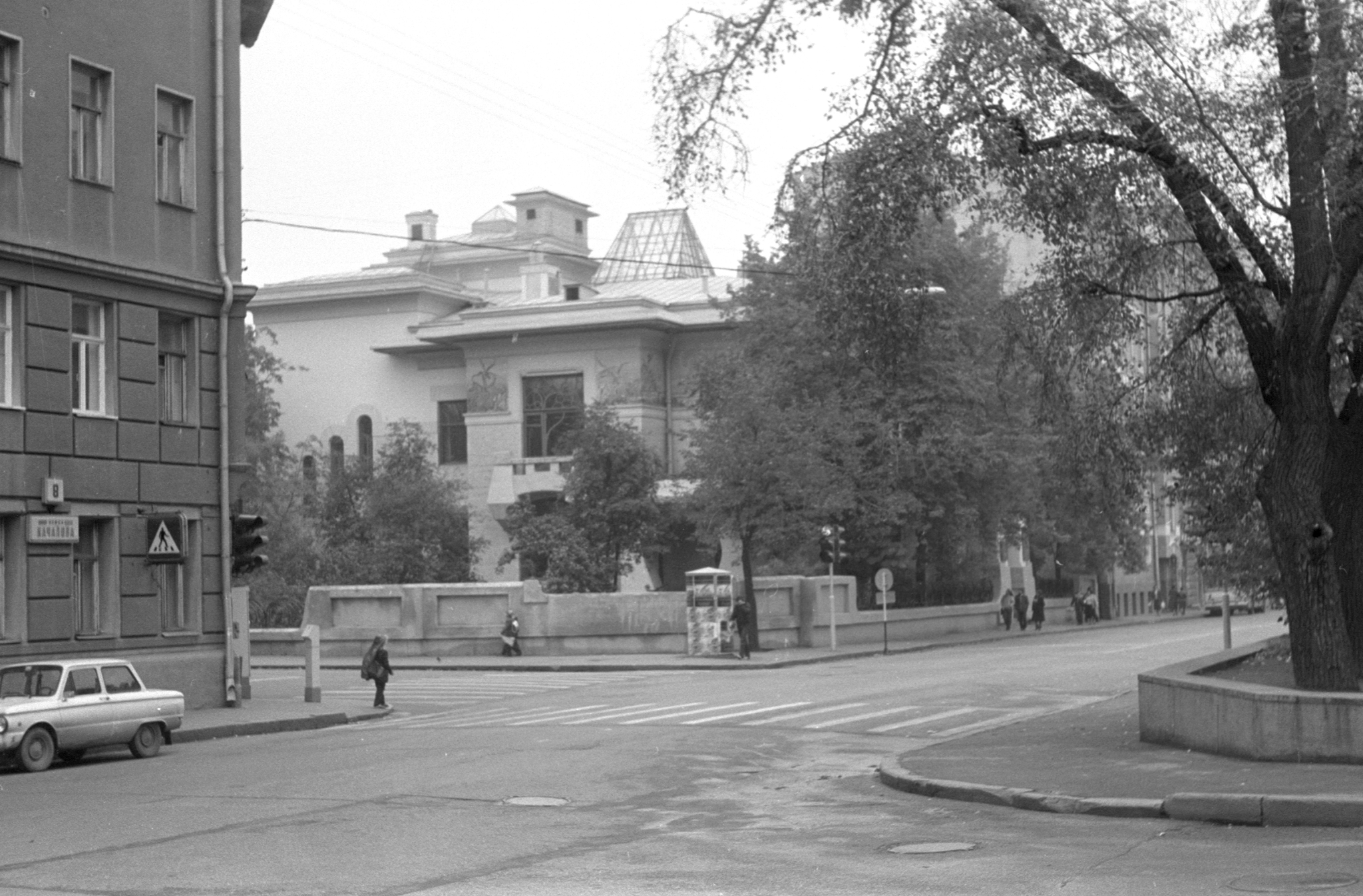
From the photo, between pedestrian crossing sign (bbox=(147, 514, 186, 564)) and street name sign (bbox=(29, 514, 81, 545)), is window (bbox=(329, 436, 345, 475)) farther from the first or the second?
street name sign (bbox=(29, 514, 81, 545))

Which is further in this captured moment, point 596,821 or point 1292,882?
point 596,821

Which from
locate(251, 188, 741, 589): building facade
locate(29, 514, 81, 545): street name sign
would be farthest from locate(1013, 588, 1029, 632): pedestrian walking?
locate(29, 514, 81, 545): street name sign

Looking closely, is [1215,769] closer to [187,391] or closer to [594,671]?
[187,391]

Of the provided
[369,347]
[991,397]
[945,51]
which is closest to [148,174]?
[945,51]

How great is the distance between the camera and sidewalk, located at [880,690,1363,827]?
12.7m

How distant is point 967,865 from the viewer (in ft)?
36.5

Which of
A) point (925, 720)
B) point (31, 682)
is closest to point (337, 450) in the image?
point (925, 720)

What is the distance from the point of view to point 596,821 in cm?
1405

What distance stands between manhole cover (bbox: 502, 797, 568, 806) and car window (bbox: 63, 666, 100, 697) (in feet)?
26.1

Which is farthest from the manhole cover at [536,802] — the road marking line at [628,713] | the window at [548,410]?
the window at [548,410]

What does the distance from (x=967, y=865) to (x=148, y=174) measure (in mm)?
21407

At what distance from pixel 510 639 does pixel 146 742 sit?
2563 cm

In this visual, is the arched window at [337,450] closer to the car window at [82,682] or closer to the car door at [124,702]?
the car door at [124,702]

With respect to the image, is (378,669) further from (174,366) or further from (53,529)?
(53,529)
